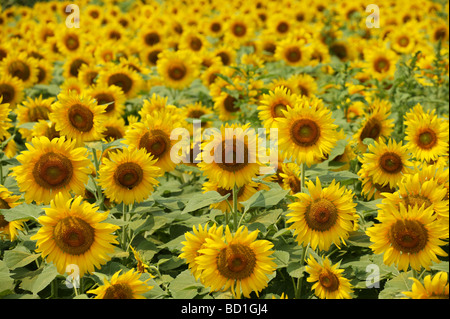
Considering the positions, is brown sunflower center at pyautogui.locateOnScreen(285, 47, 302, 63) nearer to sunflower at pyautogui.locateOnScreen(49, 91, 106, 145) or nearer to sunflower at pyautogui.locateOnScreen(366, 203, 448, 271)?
sunflower at pyautogui.locateOnScreen(49, 91, 106, 145)

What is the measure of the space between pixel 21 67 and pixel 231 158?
12.3 feet

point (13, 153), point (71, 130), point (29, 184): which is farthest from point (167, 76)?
point (29, 184)

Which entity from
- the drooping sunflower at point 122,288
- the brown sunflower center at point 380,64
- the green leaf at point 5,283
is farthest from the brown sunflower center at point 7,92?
the brown sunflower center at point 380,64

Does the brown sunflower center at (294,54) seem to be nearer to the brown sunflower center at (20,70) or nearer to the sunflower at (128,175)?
the brown sunflower center at (20,70)

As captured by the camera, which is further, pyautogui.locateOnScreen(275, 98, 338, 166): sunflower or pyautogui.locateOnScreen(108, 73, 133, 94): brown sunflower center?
pyautogui.locateOnScreen(108, 73, 133, 94): brown sunflower center

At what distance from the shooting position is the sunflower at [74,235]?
264cm

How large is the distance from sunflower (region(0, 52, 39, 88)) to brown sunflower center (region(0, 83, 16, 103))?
49 centimetres

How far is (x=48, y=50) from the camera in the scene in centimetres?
728

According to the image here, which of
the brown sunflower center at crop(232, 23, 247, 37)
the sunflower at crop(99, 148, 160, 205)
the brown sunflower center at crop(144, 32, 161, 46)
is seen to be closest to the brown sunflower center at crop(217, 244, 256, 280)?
the sunflower at crop(99, 148, 160, 205)

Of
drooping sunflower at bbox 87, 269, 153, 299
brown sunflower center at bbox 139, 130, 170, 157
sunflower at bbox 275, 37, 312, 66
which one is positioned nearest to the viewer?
drooping sunflower at bbox 87, 269, 153, 299

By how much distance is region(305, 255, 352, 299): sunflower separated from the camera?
264 cm

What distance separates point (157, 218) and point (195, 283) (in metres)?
0.76

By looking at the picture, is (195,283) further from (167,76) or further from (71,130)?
(167,76)
